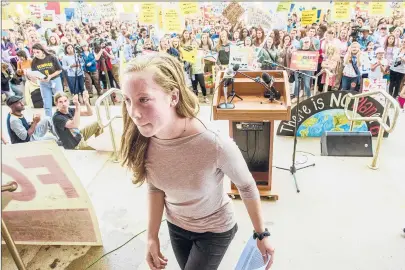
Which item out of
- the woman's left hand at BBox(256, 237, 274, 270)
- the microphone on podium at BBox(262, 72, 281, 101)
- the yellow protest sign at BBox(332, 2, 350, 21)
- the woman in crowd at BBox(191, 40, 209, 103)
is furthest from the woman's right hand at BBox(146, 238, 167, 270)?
the yellow protest sign at BBox(332, 2, 350, 21)

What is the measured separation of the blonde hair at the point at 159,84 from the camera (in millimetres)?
1176

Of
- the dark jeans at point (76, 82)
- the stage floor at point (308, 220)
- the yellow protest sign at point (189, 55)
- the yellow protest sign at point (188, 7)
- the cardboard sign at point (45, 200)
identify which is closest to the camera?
the cardboard sign at point (45, 200)

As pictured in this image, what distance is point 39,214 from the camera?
2.53 m

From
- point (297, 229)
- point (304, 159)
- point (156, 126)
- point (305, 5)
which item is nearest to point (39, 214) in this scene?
point (156, 126)

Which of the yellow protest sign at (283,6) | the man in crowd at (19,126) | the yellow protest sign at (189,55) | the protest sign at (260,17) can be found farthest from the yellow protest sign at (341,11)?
the man in crowd at (19,126)

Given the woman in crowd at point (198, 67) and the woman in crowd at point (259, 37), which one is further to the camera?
the woman in crowd at point (198, 67)

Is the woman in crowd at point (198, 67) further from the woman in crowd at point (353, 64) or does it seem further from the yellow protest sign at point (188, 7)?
the woman in crowd at point (353, 64)

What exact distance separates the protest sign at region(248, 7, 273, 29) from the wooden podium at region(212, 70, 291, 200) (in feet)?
10.3

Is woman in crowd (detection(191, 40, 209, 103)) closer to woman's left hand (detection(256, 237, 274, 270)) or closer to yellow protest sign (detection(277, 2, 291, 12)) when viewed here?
yellow protest sign (detection(277, 2, 291, 12))

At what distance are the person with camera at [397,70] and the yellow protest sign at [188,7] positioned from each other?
12.0 feet

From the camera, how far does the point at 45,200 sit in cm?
241

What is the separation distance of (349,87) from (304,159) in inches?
105

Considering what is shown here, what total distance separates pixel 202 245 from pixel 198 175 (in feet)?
1.35

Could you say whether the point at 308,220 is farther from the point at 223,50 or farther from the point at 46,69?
the point at 46,69
